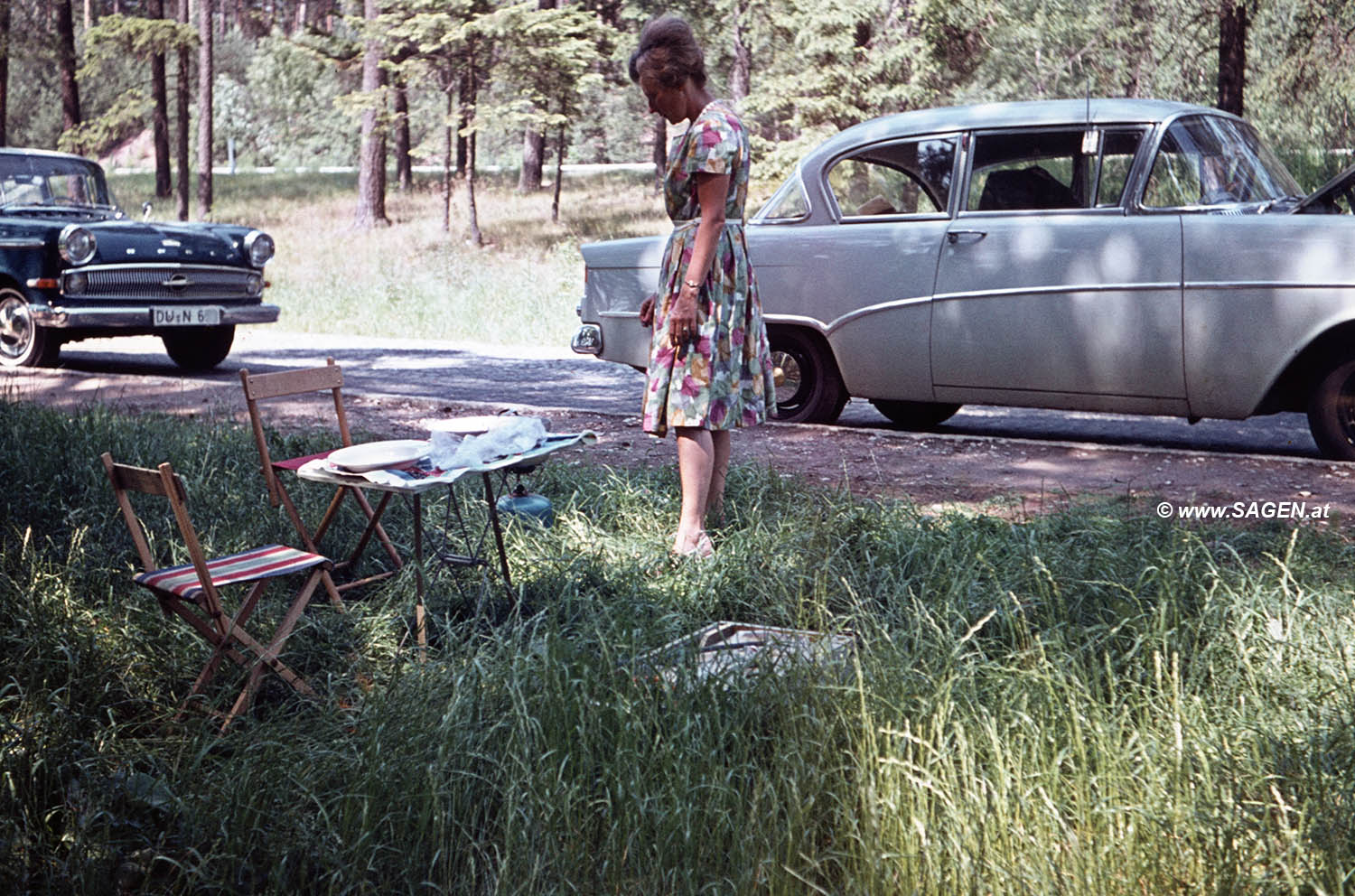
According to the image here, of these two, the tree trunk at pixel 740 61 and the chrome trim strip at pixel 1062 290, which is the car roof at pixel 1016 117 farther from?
the tree trunk at pixel 740 61

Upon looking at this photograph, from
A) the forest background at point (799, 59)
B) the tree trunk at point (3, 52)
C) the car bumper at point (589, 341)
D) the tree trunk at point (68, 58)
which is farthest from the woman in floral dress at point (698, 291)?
the tree trunk at point (68, 58)

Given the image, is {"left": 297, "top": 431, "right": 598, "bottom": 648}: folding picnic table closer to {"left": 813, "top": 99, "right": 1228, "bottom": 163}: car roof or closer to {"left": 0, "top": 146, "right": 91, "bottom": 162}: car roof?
{"left": 813, "top": 99, "right": 1228, "bottom": 163}: car roof

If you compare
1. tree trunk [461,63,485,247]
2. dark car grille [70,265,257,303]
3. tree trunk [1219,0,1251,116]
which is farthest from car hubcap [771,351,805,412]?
tree trunk [461,63,485,247]

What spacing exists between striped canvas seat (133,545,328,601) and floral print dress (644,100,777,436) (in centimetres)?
154

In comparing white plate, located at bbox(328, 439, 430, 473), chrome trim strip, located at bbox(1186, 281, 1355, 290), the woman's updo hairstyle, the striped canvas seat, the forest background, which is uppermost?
the forest background

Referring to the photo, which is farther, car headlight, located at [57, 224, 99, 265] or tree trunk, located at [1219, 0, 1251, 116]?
tree trunk, located at [1219, 0, 1251, 116]

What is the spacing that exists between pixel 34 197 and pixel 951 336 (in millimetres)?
8141

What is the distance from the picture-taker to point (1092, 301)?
709 centimetres

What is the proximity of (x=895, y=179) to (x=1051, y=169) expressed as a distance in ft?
2.83

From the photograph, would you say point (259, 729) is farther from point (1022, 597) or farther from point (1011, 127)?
point (1011, 127)

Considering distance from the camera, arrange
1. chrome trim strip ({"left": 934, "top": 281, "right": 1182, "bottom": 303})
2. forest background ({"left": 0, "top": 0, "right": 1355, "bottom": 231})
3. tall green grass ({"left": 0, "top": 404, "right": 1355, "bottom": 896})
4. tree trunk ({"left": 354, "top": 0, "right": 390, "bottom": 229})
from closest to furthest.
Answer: tall green grass ({"left": 0, "top": 404, "right": 1355, "bottom": 896}) < chrome trim strip ({"left": 934, "top": 281, "right": 1182, "bottom": 303}) < forest background ({"left": 0, "top": 0, "right": 1355, "bottom": 231}) < tree trunk ({"left": 354, "top": 0, "right": 390, "bottom": 229})

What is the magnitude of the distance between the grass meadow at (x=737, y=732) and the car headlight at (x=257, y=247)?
24.6 ft

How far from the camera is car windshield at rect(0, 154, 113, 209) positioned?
11.7 meters

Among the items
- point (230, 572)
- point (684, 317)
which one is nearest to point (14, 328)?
point (684, 317)
